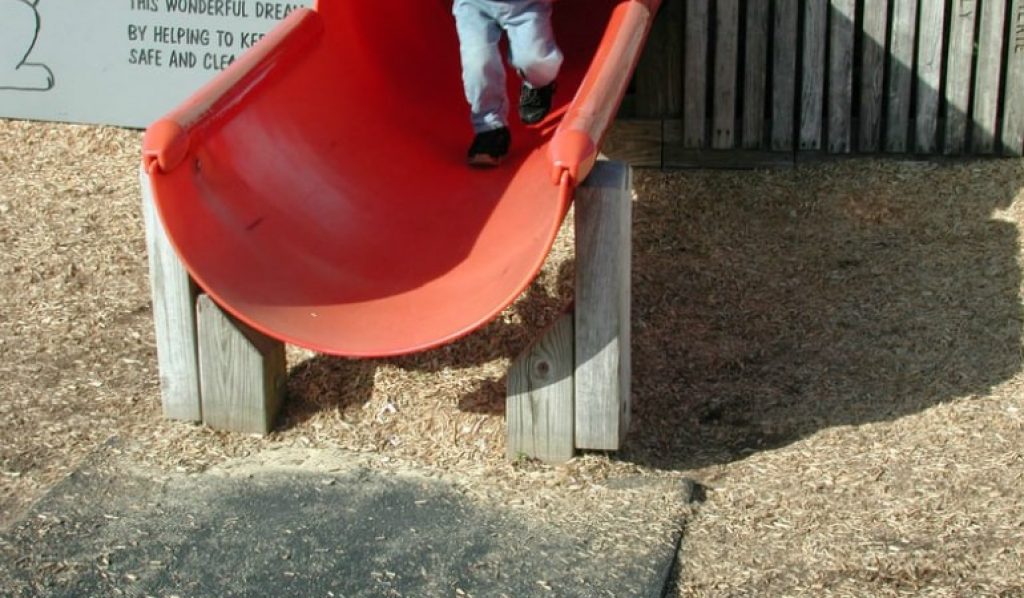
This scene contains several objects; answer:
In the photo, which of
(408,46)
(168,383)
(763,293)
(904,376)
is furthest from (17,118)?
(904,376)

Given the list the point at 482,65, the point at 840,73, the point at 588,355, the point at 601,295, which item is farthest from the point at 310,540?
the point at 840,73

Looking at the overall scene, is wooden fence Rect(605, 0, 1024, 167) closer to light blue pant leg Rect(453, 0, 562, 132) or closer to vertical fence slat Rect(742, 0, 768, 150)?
vertical fence slat Rect(742, 0, 768, 150)

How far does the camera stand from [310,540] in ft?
12.8

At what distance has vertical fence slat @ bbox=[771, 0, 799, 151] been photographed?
6.76 meters

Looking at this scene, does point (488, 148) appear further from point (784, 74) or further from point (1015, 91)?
point (1015, 91)

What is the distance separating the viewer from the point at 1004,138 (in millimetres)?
6762

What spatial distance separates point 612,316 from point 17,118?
4.53 meters

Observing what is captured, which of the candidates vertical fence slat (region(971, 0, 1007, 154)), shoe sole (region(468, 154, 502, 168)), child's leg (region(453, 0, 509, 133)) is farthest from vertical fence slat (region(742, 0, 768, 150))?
shoe sole (region(468, 154, 502, 168))

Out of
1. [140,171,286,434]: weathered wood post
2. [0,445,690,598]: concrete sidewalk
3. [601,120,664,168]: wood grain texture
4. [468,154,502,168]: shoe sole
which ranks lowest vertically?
[0,445,690,598]: concrete sidewalk

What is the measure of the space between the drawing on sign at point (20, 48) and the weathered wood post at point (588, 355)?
167 inches

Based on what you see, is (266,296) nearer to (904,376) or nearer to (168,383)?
(168,383)

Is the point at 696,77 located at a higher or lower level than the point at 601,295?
higher

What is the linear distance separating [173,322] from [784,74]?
3.57 meters

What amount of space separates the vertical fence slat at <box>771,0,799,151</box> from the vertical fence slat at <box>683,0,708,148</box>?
0.34 metres
